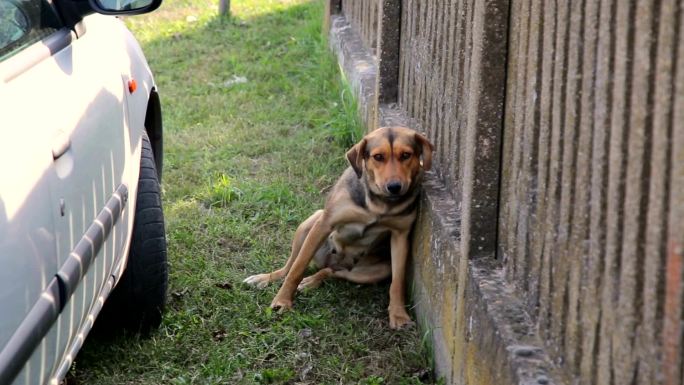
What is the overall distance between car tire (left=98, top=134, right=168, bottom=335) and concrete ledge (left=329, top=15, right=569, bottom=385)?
121 centimetres

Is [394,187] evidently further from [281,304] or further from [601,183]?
[601,183]

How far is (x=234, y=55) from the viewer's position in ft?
34.7

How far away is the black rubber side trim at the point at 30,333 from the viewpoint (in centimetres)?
278

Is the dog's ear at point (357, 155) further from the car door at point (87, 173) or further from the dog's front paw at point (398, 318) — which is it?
the car door at point (87, 173)

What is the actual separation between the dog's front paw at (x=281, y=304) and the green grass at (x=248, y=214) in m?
0.05

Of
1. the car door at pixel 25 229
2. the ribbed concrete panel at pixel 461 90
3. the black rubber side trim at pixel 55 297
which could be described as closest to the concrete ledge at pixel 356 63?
the ribbed concrete panel at pixel 461 90

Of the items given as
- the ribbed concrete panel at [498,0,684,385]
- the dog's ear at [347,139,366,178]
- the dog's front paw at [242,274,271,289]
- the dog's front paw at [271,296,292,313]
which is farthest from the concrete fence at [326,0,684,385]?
the dog's front paw at [242,274,271,289]

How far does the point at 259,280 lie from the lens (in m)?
5.62

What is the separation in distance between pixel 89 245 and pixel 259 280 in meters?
2.03

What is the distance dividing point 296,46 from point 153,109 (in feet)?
16.8

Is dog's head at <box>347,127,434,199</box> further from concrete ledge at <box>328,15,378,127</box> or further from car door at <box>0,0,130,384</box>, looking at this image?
concrete ledge at <box>328,15,378,127</box>

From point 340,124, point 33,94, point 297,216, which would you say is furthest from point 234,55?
point 33,94

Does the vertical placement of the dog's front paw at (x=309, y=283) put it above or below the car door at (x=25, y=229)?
below

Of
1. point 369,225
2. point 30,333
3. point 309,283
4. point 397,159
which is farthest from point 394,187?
point 30,333
